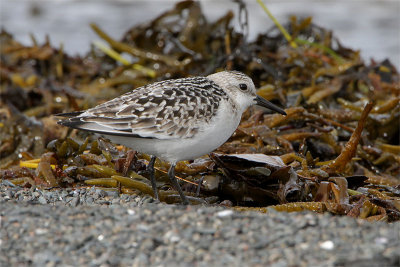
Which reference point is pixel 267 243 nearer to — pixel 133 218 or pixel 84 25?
pixel 133 218

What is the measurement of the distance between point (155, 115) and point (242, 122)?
1468 mm

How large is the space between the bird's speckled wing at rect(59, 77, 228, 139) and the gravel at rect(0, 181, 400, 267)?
2.35 feet

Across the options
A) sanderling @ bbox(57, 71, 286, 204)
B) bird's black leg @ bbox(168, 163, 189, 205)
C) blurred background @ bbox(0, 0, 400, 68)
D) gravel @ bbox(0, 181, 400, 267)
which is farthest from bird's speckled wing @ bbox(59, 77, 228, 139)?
blurred background @ bbox(0, 0, 400, 68)

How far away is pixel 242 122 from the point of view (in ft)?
16.5

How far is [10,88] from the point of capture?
7.00 m

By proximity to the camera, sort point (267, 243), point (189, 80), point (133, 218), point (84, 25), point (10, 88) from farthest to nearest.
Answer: point (84, 25) < point (10, 88) < point (189, 80) < point (133, 218) < point (267, 243)

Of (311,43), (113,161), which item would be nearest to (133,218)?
(113,161)

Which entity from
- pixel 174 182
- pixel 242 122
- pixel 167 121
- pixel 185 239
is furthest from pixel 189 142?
pixel 242 122

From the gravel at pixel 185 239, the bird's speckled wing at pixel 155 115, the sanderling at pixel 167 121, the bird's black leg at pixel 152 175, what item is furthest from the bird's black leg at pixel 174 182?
the gravel at pixel 185 239

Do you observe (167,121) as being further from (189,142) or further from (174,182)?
(174,182)

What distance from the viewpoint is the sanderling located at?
3.67 m

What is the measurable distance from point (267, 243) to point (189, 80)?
1748 mm

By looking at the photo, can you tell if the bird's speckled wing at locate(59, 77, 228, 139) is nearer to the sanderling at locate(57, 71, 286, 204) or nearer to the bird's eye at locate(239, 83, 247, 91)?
the sanderling at locate(57, 71, 286, 204)

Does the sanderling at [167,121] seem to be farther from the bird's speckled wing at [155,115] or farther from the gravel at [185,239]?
the gravel at [185,239]
